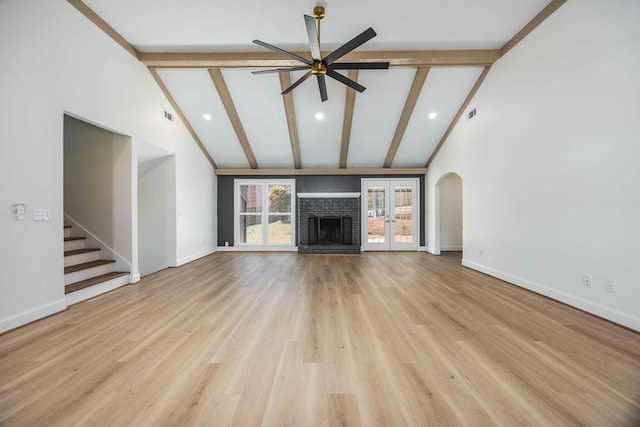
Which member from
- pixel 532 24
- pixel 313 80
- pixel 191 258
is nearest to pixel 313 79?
pixel 313 80

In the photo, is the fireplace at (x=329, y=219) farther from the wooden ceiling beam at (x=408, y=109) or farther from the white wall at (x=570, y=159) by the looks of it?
the white wall at (x=570, y=159)

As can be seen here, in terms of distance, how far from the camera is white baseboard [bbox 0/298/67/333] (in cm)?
221

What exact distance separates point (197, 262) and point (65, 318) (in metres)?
2.99

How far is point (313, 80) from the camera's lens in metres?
4.53

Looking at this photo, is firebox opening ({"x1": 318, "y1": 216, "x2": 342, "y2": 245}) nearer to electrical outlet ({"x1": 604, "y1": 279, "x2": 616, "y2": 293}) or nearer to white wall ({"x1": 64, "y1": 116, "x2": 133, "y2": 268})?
white wall ({"x1": 64, "y1": 116, "x2": 133, "y2": 268})

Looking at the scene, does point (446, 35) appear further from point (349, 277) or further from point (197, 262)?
point (197, 262)

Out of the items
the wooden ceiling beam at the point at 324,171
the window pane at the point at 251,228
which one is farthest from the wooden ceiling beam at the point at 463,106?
the window pane at the point at 251,228

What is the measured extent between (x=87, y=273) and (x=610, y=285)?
612 cm

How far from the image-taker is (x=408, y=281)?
391 centimetres

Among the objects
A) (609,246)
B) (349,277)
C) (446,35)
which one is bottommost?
(349,277)

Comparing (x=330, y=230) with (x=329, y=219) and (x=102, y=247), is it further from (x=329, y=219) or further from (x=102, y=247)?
(x=102, y=247)

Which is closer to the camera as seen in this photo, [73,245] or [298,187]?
[73,245]

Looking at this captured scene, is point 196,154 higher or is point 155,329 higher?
point 196,154

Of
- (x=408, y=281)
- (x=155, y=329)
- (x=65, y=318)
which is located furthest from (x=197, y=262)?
(x=408, y=281)
